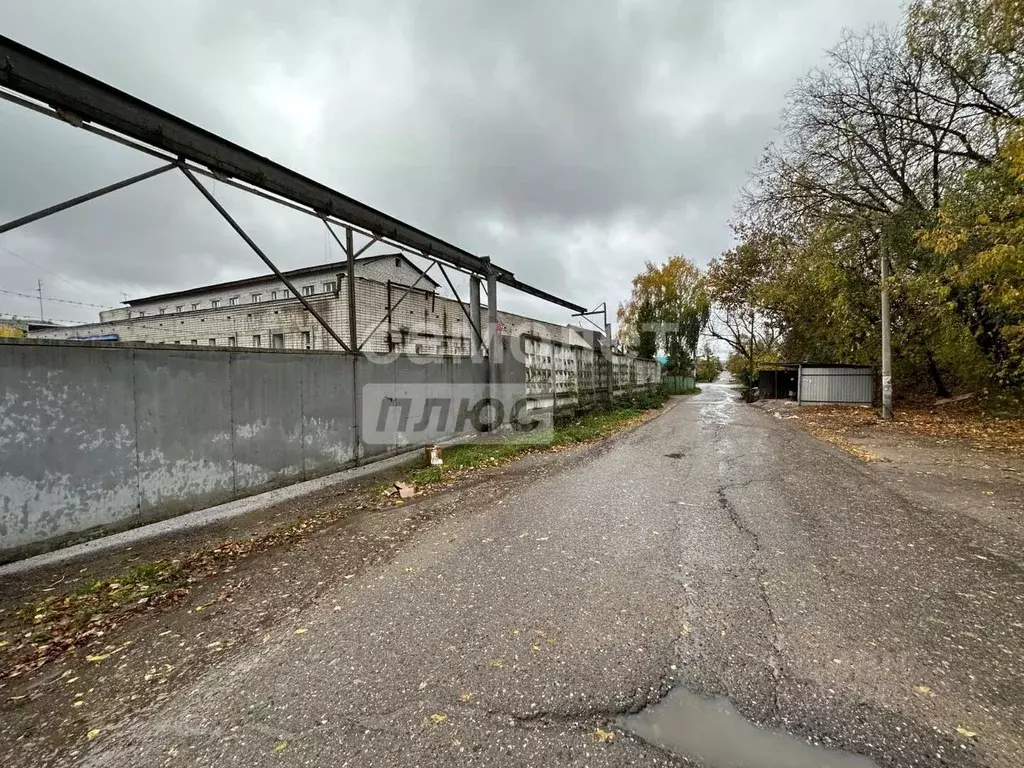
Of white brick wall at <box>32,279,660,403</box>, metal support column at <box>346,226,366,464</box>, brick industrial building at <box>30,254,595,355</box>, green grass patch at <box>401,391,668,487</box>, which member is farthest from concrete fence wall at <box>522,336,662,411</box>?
metal support column at <box>346,226,366,464</box>

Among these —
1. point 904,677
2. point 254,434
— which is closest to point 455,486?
point 254,434

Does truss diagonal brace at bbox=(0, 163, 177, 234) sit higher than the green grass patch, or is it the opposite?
truss diagonal brace at bbox=(0, 163, 177, 234)

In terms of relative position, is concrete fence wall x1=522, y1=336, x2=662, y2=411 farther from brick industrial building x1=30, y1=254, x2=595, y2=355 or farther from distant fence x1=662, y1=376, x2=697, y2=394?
distant fence x1=662, y1=376, x2=697, y2=394

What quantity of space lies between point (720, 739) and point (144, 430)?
217 inches

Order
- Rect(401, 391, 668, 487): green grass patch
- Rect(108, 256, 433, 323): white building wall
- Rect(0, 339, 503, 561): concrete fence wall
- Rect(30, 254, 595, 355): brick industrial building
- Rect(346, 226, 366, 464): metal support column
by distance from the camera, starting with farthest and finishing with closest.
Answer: Rect(108, 256, 433, 323): white building wall, Rect(30, 254, 595, 355): brick industrial building, Rect(346, 226, 366, 464): metal support column, Rect(401, 391, 668, 487): green grass patch, Rect(0, 339, 503, 561): concrete fence wall

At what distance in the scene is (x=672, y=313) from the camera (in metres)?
29.3

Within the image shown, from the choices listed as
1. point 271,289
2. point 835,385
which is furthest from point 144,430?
point 271,289

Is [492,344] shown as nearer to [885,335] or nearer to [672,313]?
[885,335]

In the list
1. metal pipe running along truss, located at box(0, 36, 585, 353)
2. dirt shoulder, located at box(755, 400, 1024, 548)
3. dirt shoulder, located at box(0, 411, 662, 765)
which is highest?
metal pipe running along truss, located at box(0, 36, 585, 353)

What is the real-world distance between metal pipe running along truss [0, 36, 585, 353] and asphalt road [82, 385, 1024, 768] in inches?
183

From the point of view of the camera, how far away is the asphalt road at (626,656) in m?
1.70

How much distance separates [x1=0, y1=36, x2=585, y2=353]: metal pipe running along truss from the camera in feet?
12.9

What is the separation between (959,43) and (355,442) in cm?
1445

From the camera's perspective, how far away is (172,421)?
480 centimetres
